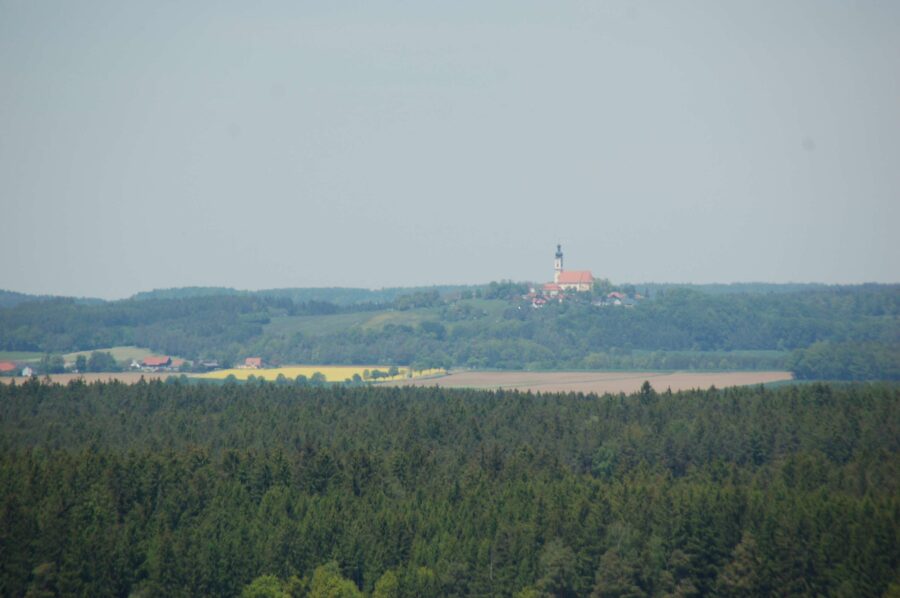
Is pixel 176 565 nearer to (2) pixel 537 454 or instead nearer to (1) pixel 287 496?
(1) pixel 287 496

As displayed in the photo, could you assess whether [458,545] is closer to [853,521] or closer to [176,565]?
[176,565]

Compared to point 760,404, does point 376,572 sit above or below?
below

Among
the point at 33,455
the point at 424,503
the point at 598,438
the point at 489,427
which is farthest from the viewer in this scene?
the point at 489,427

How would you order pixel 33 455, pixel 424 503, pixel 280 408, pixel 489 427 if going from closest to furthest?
1. pixel 424 503
2. pixel 33 455
3. pixel 489 427
4. pixel 280 408

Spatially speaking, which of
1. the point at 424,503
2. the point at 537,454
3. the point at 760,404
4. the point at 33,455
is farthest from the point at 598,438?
the point at 33,455

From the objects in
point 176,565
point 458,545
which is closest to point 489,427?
point 458,545

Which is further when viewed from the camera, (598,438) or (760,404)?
(760,404)
